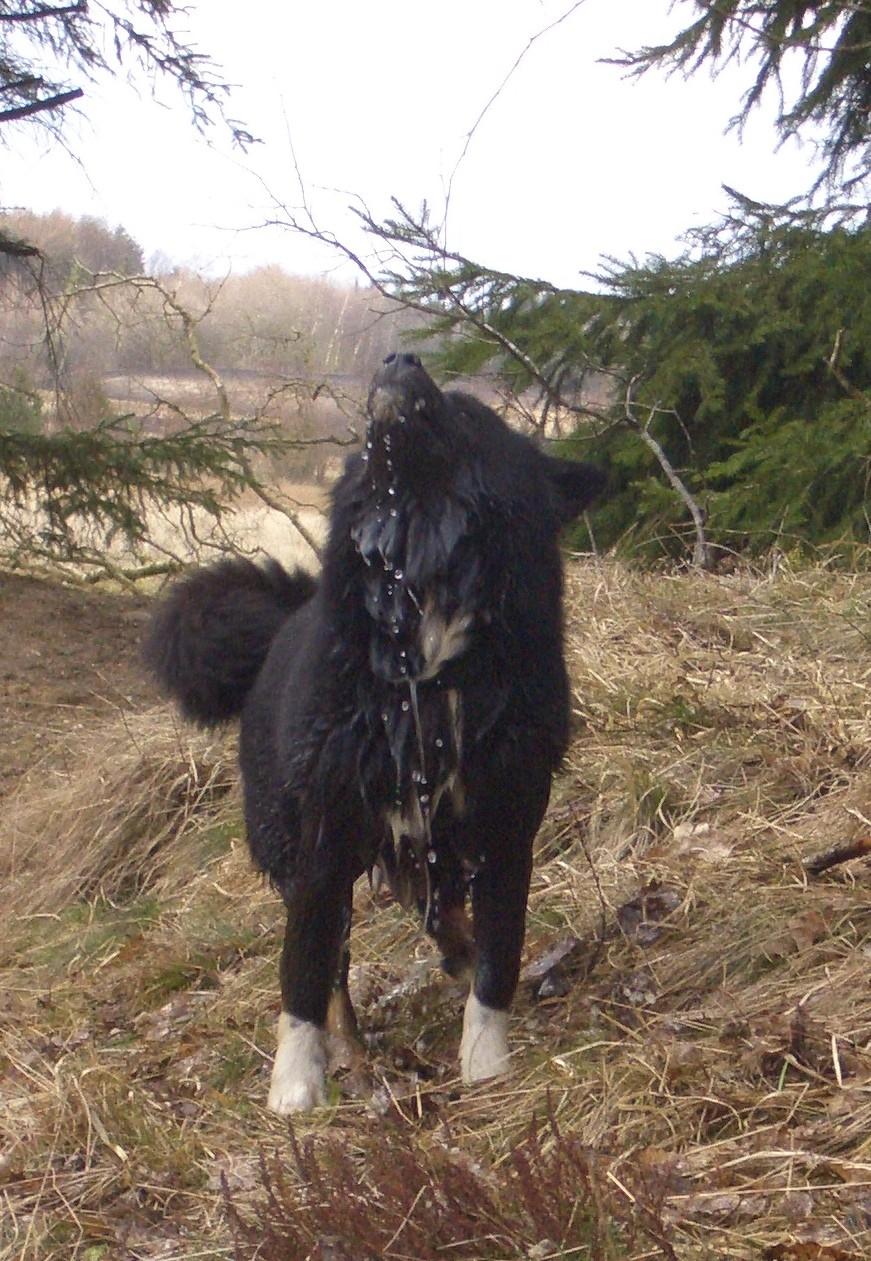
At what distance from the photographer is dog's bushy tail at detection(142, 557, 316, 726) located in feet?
14.0

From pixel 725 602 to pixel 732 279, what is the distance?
101 inches

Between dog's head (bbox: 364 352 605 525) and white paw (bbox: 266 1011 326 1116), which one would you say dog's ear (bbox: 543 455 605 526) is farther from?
white paw (bbox: 266 1011 326 1116)

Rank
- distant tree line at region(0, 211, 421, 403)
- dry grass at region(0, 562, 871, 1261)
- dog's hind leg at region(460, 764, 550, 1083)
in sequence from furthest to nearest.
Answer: distant tree line at region(0, 211, 421, 403) < dog's hind leg at region(460, 764, 550, 1083) < dry grass at region(0, 562, 871, 1261)

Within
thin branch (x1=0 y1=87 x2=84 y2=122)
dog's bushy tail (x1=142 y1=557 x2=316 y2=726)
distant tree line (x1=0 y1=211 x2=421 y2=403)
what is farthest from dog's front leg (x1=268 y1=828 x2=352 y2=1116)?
thin branch (x1=0 y1=87 x2=84 y2=122)

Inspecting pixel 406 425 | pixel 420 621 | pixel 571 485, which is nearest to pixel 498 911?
pixel 420 621

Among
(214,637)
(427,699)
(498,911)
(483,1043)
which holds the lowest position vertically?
(483,1043)

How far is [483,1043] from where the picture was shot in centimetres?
351

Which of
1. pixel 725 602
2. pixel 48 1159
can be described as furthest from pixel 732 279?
pixel 48 1159

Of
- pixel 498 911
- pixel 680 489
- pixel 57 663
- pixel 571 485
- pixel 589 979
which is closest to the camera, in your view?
pixel 498 911

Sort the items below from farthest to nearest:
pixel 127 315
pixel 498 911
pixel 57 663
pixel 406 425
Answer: pixel 127 315 < pixel 57 663 < pixel 498 911 < pixel 406 425

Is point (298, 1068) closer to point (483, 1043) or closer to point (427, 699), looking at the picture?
point (483, 1043)

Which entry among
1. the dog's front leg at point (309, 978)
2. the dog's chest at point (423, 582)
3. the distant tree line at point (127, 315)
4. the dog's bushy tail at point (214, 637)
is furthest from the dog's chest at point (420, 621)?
the distant tree line at point (127, 315)

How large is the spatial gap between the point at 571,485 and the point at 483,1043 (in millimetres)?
1519

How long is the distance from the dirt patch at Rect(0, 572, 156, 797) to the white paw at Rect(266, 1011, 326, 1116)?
4.18m
